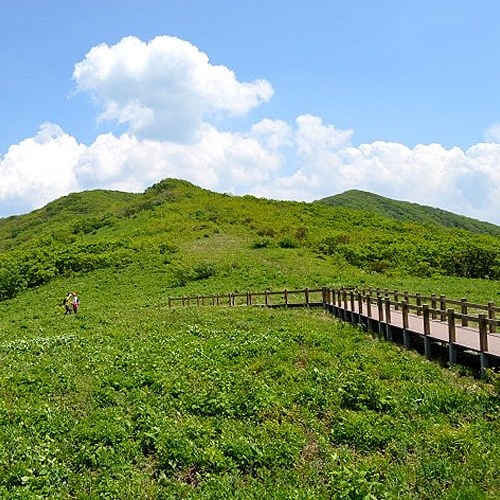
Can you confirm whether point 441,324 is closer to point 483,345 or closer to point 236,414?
point 483,345

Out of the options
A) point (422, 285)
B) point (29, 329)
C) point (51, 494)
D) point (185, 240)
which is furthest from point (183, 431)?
point (185, 240)

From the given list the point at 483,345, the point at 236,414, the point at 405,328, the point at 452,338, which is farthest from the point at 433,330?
the point at 236,414

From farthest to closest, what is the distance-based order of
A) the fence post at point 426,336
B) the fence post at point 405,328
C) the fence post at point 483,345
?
the fence post at point 405,328
the fence post at point 426,336
the fence post at point 483,345

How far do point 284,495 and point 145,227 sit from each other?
7604 cm

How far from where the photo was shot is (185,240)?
7331cm

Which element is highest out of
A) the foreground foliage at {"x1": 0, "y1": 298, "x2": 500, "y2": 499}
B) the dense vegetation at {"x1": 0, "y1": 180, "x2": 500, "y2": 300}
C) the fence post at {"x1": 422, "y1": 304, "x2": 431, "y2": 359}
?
the dense vegetation at {"x1": 0, "y1": 180, "x2": 500, "y2": 300}

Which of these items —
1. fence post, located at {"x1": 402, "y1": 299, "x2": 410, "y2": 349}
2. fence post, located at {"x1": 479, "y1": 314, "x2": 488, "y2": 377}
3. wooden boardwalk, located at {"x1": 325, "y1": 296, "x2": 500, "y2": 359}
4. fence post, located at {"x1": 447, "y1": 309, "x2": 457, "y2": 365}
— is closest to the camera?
fence post, located at {"x1": 479, "y1": 314, "x2": 488, "y2": 377}

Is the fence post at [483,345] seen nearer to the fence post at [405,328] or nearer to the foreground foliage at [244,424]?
the foreground foliage at [244,424]

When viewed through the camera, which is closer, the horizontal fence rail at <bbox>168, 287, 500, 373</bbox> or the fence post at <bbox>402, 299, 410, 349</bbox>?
the horizontal fence rail at <bbox>168, 287, 500, 373</bbox>

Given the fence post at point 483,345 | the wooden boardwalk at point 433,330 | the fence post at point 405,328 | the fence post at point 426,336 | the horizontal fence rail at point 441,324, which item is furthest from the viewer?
the fence post at point 405,328

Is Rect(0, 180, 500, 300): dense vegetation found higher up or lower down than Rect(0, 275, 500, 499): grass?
higher up

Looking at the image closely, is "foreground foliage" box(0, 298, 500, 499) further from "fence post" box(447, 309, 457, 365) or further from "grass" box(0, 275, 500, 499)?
"fence post" box(447, 309, 457, 365)

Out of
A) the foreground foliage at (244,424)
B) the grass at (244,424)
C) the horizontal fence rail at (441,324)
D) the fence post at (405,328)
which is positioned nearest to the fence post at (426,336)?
the horizontal fence rail at (441,324)

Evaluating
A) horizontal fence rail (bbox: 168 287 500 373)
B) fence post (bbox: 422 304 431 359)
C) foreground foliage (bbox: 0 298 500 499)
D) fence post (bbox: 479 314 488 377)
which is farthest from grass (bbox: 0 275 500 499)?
horizontal fence rail (bbox: 168 287 500 373)
